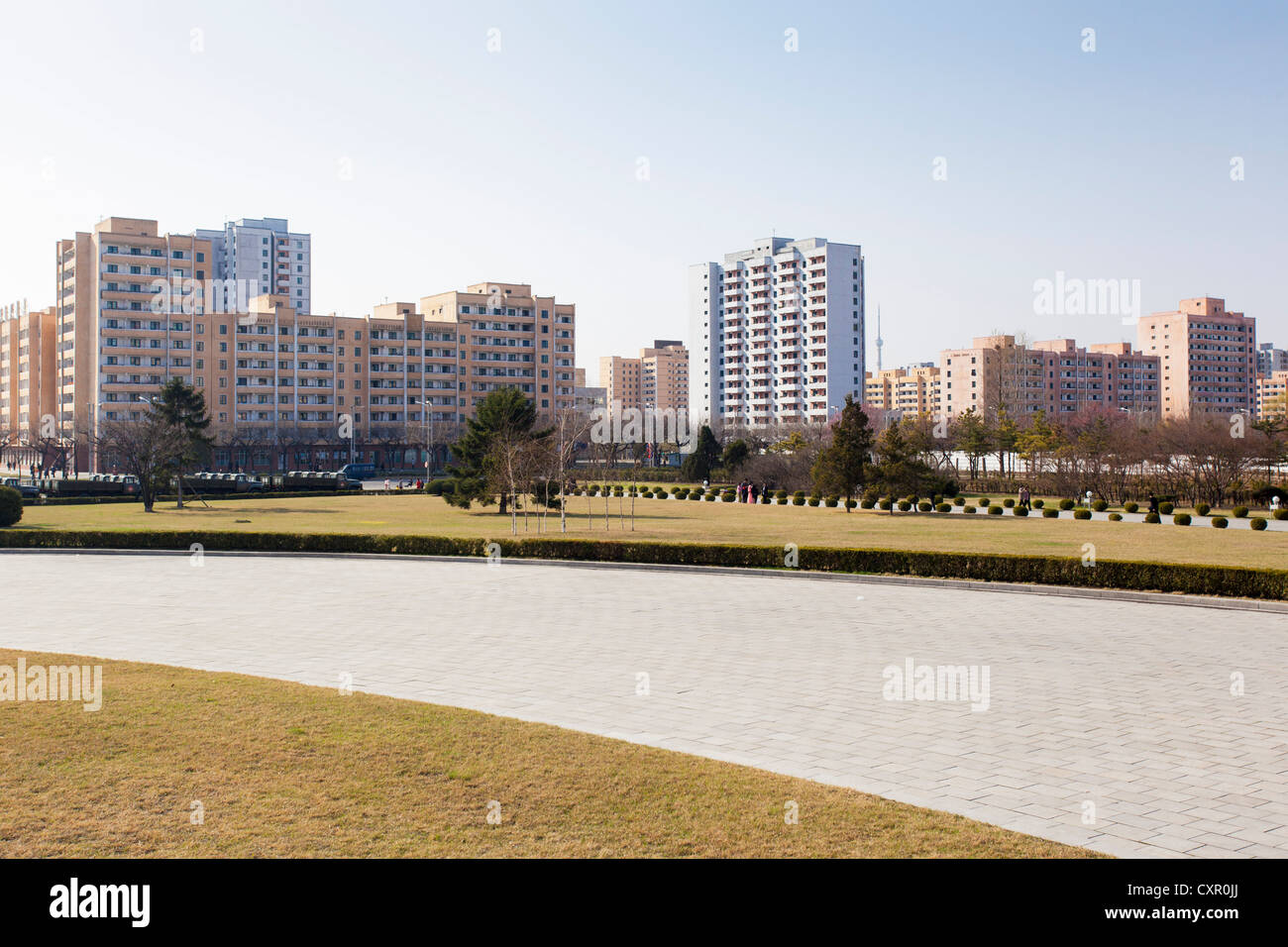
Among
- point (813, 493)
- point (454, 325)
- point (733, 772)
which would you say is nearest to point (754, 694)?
point (733, 772)

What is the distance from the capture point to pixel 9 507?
108ft

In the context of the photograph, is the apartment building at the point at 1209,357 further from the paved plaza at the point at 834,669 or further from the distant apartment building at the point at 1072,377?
the paved plaza at the point at 834,669

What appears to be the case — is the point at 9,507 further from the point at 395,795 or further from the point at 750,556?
the point at 395,795

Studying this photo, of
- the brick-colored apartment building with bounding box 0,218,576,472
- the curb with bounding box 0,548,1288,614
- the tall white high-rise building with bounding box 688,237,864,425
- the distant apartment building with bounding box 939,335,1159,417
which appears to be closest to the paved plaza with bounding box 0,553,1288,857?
the curb with bounding box 0,548,1288,614

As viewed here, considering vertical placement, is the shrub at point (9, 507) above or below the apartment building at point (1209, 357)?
below

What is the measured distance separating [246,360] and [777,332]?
216ft

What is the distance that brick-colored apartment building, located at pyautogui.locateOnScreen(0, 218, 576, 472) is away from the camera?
331 feet

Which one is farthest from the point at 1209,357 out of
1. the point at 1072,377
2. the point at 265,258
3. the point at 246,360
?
the point at 265,258

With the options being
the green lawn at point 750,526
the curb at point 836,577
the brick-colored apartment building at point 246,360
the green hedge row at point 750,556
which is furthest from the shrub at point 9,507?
the brick-colored apartment building at point 246,360

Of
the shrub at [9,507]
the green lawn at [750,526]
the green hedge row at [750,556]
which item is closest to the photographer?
the green hedge row at [750,556]

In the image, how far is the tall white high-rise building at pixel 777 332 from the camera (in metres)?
128

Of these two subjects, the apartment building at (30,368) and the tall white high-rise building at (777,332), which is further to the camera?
the tall white high-rise building at (777,332)

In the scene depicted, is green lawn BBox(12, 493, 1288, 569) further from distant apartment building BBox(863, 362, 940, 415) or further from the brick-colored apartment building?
distant apartment building BBox(863, 362, 940, 415)

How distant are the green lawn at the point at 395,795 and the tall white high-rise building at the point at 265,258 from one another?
154545 mm
